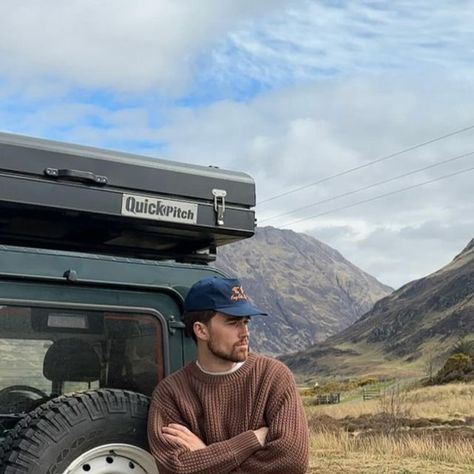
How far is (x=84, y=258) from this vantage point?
429cm

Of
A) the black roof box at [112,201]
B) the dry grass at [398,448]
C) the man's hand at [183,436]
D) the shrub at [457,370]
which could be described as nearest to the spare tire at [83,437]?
the man's hand at [183,436]

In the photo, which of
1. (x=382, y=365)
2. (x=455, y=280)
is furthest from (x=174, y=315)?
(x=455, y=280)

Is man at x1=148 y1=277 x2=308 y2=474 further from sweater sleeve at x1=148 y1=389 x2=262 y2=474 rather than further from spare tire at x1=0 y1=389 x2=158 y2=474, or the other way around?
spare tire at x1=0 y1=389 x2=158 y2=474

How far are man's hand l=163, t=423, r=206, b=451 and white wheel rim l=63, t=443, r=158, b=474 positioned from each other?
40cm

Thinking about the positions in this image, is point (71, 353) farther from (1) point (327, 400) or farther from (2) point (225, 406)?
(1) point (327, 400)

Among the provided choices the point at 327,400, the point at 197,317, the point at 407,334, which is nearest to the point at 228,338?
the point at 197,317

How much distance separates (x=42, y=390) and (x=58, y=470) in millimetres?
610

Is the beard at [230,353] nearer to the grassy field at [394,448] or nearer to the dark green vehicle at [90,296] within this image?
the dark green vehicle at [90,296]

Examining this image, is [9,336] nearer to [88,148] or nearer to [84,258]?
[84,258]

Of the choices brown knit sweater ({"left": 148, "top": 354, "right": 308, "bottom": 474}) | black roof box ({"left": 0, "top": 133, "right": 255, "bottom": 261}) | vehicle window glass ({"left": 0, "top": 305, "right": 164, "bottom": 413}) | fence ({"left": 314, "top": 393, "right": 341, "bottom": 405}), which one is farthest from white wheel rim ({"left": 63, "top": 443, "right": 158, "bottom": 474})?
fence ({"left": 314, "top": 393, "right": 341, "bottom": 405})

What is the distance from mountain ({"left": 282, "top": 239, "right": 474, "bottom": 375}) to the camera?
385ft

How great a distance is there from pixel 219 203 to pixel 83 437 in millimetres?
1512

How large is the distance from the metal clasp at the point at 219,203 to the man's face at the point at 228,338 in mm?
1029

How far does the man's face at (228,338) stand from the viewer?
3748 mm
